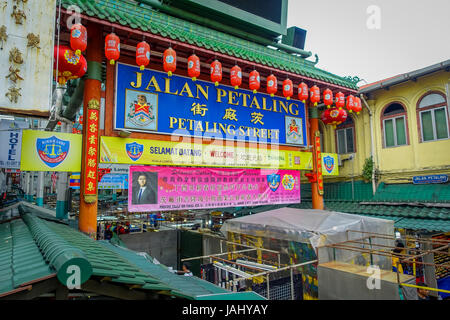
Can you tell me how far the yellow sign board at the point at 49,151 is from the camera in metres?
7.40

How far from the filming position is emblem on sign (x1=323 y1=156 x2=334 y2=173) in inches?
554

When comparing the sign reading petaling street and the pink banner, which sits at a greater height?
the sign reading petaling street

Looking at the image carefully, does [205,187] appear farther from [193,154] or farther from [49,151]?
[49,151]

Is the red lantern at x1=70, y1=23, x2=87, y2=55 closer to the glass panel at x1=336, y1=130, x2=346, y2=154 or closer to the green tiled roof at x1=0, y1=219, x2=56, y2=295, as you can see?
the green tiled roof at x1=0, y1=219, x2=56, y2=295

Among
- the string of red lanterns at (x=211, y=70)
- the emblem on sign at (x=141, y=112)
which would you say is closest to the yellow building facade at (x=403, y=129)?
the string of red lanterns at (x=211, y=70)

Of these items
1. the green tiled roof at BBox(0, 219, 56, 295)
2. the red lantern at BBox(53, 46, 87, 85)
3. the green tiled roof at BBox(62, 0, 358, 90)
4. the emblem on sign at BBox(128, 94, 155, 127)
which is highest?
the green tiled roof at BBox(62, 0, 358, 90)

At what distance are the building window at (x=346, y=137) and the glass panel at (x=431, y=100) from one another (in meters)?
3.63

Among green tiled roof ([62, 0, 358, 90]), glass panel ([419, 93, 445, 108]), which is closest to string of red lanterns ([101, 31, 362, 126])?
green tiled roof ([62, 0, 358, 90])

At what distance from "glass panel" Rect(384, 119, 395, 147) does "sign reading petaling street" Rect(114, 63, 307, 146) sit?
4833 millimetres

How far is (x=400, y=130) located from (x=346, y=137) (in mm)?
3012

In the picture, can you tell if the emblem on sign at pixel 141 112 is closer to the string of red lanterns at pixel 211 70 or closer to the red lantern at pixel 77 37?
the string of red lanterns at pixel 211 70

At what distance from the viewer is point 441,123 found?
1279cm

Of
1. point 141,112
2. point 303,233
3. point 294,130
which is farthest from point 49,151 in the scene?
point 294,130

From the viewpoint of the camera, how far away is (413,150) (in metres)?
13.5
